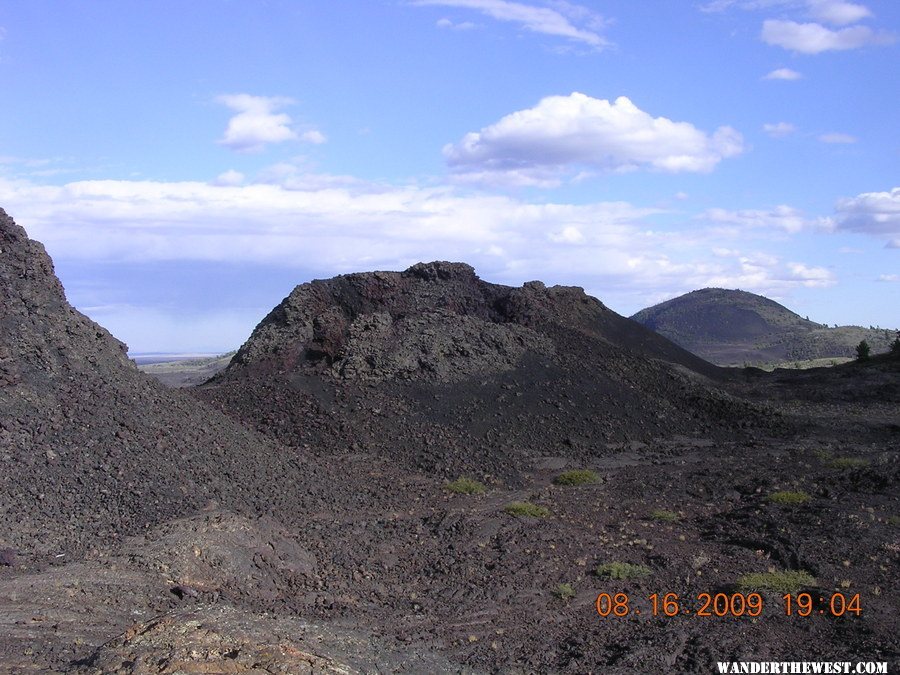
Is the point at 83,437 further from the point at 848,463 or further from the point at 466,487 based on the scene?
the point at 848,463

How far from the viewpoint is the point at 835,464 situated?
17.6 meters

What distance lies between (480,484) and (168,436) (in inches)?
240

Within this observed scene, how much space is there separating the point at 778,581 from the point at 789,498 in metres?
4.69

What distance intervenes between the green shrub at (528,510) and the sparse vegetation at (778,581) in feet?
12.8

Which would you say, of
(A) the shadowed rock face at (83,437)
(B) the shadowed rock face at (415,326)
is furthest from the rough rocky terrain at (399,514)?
(B) the shadowed rock face at (415,326)

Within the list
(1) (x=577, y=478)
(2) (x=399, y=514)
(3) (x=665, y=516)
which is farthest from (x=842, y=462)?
(2) (x=399, y=514)

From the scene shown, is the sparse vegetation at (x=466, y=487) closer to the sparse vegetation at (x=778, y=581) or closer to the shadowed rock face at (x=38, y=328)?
the shadowed rock face at (x=38, y=328)

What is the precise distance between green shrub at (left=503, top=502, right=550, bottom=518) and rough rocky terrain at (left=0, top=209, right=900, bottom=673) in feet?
0.55

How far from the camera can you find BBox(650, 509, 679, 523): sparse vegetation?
1319 centimetres

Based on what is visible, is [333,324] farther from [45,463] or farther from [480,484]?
[45,463]

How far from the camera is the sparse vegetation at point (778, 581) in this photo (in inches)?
371

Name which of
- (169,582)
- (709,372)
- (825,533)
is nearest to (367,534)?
(169,582)

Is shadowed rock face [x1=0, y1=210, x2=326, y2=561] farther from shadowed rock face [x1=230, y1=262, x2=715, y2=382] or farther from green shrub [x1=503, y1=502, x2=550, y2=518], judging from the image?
shadowed rock face [x1=230, y1=262, x2=715, y2=382]
